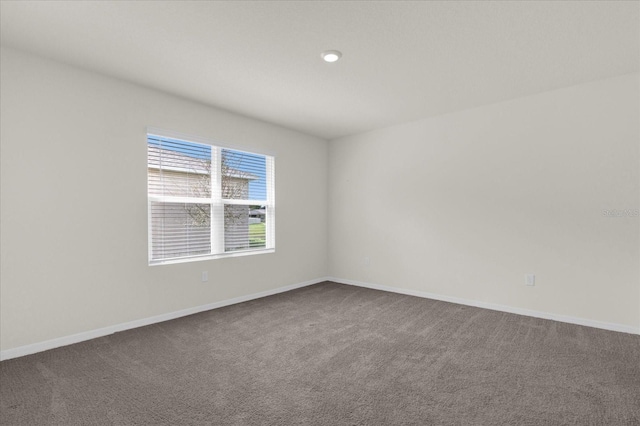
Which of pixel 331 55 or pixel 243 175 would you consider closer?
pixel 331 55

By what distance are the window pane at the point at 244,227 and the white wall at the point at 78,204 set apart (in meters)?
0.49

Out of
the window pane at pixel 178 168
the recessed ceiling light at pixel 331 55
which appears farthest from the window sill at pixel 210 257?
the recessed ceiling light at pixel 331 55

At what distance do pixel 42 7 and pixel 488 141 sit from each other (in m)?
4.44

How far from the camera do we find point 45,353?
2709 millimetres

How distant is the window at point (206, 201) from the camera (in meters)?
3.61

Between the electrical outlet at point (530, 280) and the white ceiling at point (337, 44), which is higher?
the white ceiling at point (337, 44)

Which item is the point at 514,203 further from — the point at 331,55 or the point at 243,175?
the point at 243,175

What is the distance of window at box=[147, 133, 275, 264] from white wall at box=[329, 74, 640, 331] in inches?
65.5

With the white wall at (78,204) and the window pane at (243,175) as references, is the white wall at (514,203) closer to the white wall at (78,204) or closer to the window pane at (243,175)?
the window pane at (243,175)

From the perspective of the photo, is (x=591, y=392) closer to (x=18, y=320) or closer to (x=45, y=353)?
(x=45, y=353)

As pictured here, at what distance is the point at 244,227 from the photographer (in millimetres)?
4512

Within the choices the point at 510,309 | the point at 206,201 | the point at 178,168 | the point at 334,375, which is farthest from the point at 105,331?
the point at 510,309

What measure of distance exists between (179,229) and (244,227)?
3.06 feet

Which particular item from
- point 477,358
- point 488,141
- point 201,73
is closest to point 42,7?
point 201,73
